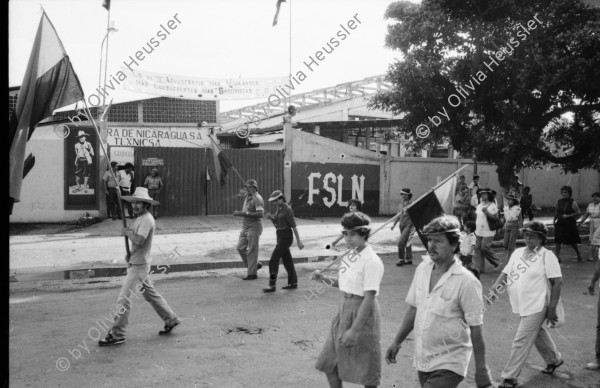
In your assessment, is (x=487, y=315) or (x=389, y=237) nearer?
(x=487, y=315)

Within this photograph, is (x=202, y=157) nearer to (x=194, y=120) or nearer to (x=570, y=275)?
(x=194, y=120)

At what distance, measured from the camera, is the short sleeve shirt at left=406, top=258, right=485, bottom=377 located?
11.2 ft

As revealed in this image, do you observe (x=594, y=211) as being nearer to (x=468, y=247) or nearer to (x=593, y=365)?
(x=468, y=247)

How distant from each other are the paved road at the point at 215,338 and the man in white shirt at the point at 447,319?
5.61 feet

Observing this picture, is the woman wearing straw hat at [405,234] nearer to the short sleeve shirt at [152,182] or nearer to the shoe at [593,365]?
the shoe at [593,365]

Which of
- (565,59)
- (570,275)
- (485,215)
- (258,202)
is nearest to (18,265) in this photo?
(258,202)

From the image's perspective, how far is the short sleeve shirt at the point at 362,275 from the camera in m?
3.88

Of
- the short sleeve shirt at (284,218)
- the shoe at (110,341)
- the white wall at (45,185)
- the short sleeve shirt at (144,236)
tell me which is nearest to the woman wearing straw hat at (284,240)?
the short sleeve shirt at (284,218)

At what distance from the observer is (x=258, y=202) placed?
31.1 ft

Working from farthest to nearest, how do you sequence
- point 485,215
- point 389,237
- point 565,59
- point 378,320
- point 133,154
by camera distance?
point 133,154 < point 389,237 < point 565,59 < point 485,215 < point 378,320

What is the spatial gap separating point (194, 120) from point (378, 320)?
60.0ft

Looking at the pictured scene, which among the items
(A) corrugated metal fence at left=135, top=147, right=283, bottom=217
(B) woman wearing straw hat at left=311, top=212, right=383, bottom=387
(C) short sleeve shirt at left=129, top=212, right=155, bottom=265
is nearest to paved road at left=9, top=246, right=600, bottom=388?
(C) short sleeve shirt at left=129, top=212, right=155, bottom=265

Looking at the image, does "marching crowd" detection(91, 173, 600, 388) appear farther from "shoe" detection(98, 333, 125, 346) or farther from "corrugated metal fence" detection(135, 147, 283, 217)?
"corrugated metal fence" detection(135, 147, 283, 217)

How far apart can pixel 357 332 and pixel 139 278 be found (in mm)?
3292
